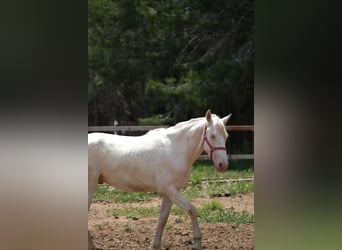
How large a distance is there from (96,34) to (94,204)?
4622 mm

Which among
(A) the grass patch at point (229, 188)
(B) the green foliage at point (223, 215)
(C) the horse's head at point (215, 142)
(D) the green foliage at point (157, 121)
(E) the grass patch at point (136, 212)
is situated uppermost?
(C) the horse's head at point (215, 142)

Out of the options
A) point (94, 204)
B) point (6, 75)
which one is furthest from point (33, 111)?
point (94, 204)

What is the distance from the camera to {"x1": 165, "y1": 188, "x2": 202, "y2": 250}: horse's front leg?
4.24 metres

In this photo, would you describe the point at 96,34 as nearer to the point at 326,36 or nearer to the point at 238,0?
the point at 238,0

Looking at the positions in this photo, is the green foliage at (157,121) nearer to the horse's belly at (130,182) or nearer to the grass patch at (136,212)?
the grass patch at (136,212)

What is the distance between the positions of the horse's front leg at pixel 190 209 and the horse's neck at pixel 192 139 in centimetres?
31

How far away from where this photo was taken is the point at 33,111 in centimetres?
147

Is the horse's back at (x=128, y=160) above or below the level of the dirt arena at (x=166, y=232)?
above

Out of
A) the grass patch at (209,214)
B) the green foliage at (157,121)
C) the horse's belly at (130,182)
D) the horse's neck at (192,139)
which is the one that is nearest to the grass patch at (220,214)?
the grass patch at (209,214)

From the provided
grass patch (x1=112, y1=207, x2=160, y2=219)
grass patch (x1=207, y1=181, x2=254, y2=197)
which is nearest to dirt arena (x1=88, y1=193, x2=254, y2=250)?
grass patch (x1=112, y1=207, x2=160, y2=219)

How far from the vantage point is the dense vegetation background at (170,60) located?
9039 millimetres

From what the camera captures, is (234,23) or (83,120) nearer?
(83,120)

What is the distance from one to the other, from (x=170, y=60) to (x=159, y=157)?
18.8ft

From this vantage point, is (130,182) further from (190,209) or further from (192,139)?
(190,209)
